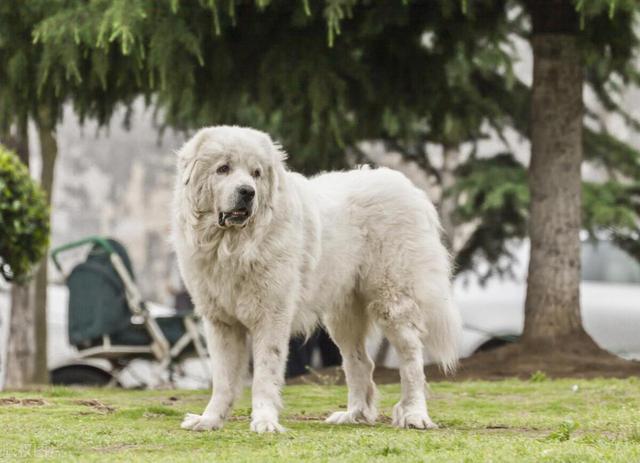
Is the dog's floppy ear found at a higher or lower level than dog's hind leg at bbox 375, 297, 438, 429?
higher

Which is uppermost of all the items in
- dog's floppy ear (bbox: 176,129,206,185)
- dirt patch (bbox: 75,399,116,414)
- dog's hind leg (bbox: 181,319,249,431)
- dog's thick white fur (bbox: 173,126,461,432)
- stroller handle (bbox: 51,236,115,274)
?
dog's floppy ear (bbox: 176,129,206,185)

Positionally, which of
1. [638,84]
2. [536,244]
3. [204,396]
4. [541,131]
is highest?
[638,84]

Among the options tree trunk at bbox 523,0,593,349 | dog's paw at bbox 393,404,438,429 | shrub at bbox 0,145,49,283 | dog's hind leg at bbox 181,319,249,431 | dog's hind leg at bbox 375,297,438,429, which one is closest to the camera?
dog's hind leg at bbox 181,319,249,431

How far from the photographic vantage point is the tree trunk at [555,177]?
36.1 feet

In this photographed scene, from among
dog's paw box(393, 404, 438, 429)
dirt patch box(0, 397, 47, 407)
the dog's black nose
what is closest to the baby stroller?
dirt patch box(0, 397, 47, 407)

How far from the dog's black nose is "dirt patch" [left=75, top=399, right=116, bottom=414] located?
2.07 m

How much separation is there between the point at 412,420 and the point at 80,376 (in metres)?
7.58

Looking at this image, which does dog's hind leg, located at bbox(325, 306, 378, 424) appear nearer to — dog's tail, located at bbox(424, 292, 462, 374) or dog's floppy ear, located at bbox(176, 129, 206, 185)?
dog's tail, located at bbox(424, 292, 462, 374)

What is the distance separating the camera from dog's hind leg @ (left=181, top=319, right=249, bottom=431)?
6230mm

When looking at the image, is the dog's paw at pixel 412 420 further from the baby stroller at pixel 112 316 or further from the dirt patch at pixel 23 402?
the baby stroller at pixel 112 316

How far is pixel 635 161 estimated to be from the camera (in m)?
13.7

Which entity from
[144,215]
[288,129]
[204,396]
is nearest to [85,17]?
[204,396]

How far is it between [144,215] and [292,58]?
107 feet

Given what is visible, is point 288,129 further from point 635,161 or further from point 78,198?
point 78,198
